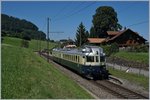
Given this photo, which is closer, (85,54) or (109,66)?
(85,54)

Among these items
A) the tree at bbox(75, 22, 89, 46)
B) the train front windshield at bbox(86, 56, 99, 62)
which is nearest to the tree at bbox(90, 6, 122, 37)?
the tree at bbox(75, 22, 89, 46)

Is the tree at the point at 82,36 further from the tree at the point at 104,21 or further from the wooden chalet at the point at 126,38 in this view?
the wooden chalet at the point at 126,38

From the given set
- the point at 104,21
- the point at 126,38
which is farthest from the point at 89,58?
the point at 104,21

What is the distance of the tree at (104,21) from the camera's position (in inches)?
3799

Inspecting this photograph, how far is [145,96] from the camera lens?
2123 cm

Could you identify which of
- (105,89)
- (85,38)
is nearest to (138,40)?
(85,38)

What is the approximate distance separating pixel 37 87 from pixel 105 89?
9857 mm

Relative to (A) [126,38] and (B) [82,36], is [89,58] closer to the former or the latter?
(A) [126,38]

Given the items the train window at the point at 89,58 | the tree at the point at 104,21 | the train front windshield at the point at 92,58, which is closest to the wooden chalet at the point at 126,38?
the tree at the point at 104,21

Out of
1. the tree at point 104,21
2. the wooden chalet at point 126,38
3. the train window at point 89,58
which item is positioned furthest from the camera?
the tree at point 104,21

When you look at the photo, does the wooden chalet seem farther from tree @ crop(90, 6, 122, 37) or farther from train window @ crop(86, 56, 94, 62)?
train window @ crop(86, 56, 94, 62)

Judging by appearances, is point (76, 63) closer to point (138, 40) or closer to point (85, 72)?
point (85, 72)

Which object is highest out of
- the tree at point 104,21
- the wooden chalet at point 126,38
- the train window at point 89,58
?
the tree at point 104,21

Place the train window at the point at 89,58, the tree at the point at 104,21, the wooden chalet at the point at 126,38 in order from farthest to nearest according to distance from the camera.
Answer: the tree at the point at 104,21
the wooden chalet at the point at 126,38
the train window at the point at 89,58
